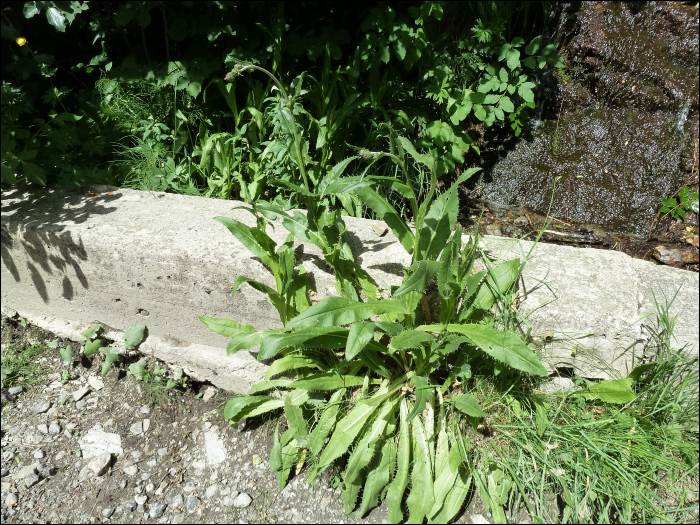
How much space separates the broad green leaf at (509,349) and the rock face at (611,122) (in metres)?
1.97

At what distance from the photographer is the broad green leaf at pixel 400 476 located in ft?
6.53

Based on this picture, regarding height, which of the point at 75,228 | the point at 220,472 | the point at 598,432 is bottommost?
the point at 220,472

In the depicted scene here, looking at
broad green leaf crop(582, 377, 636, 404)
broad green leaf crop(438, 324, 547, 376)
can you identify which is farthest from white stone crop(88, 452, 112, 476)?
broad green leaf crop(582, 377, 636, 404)

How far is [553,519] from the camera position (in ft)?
6.43

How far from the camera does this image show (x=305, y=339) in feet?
6.37

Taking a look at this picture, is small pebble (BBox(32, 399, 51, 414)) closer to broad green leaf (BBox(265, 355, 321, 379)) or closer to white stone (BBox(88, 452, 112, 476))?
white stone (BBox(88, 452, 112, 476))

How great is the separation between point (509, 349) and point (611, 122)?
258cm

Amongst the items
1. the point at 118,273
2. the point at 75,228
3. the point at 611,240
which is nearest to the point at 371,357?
the point at 118,273

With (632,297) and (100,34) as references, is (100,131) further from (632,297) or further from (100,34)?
(632,297)

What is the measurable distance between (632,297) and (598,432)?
58 centimetres

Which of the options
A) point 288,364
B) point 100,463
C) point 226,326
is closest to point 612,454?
point 288,364

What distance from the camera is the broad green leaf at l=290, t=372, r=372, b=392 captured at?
6.92ft

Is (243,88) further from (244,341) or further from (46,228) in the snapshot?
(244,341)

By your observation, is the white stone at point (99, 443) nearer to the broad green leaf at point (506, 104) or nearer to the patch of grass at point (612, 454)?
the patch of grass at point (612, 454)
